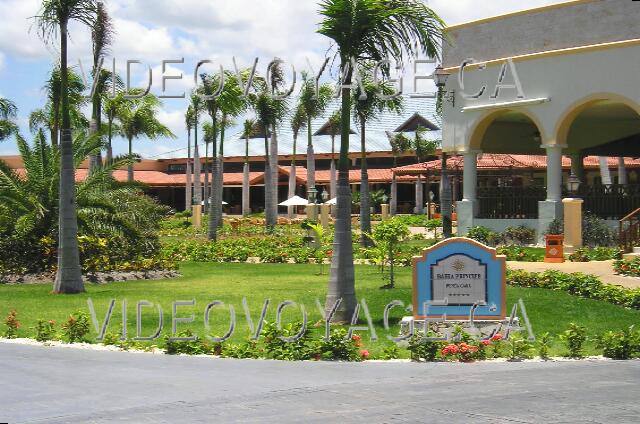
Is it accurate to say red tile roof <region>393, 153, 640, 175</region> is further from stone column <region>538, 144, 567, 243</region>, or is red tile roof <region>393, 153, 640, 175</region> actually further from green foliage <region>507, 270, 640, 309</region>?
green foliage <region>507, 270, 640, 309</region>

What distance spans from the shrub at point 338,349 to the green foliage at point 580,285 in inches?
249

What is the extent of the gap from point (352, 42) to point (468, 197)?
17955 mm

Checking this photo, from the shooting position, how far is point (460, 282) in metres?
12.2

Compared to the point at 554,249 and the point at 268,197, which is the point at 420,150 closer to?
the point at 268,197

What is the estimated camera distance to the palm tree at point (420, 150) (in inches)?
2355

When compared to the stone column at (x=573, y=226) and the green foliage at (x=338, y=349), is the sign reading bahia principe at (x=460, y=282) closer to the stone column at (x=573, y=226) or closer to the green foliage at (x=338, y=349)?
the green foliage at (x=338, y=349)

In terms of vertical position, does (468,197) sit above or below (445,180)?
below

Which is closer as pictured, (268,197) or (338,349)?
(338,349)

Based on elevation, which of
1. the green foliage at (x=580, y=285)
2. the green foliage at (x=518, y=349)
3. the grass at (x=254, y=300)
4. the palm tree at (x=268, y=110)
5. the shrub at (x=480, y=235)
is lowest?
the green foliage at (x=518, y=349)

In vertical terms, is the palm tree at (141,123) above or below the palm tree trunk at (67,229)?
above

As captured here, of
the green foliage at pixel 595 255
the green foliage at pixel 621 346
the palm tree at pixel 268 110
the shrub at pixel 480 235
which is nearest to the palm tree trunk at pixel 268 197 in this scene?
the palm tree at pixel 268 110

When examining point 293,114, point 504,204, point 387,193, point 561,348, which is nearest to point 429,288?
point 561,348

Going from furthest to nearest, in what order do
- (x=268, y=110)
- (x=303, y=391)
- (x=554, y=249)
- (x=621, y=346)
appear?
(x=268, y=110) < (x=554, y=249) < (x=621, y=346) < (x=303, y=391)

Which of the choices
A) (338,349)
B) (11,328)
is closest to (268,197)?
(11,328)
